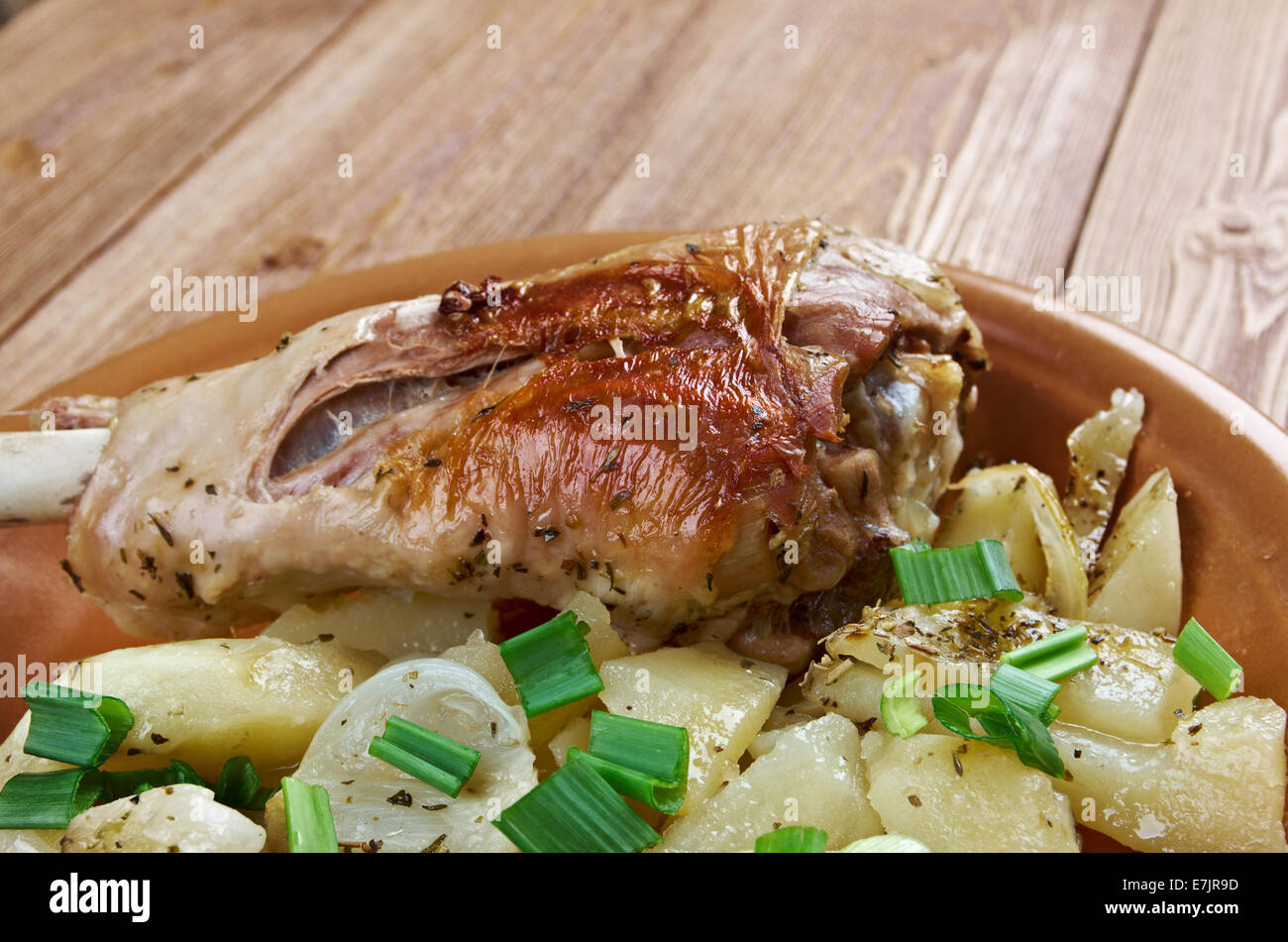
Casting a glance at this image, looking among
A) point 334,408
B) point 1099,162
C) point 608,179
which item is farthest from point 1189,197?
point 334,408

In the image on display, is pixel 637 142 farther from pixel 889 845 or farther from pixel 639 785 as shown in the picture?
pixel 889 845

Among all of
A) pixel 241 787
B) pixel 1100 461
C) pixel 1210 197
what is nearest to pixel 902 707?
pixel 1100 461

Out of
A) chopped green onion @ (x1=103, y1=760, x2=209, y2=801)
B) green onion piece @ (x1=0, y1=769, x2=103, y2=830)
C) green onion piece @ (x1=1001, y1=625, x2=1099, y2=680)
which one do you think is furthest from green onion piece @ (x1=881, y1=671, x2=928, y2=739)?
green onion piece @ (x1=0, y1=769, x2=103, y2=830)

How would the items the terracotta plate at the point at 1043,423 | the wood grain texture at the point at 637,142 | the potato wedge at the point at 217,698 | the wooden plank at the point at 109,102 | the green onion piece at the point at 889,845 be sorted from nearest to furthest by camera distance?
the green onion piece at the point at 889,845 → the potato wedge at the point at 217,698 → the terracotta plate at the point at 1043,423 → the wood grain texture at the point at 637,142 → the wooden plank at the point at 109,102

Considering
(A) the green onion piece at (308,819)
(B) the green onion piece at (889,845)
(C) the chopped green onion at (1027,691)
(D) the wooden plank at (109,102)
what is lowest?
(A) the green onion piece at (308,819)

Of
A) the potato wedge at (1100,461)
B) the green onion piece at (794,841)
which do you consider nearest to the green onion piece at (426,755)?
the green onion piece at (794,841)

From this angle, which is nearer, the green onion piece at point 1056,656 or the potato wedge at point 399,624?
the green onion piece at point 1056,656

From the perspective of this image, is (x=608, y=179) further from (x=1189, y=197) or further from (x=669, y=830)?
(x=669, y=830)

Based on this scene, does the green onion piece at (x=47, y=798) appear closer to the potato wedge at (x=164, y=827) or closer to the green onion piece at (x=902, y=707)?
the potato wedge at (x=164, y=827)
